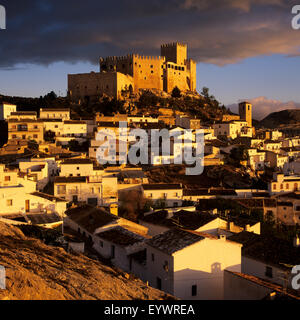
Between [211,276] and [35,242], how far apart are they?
19.5 ft

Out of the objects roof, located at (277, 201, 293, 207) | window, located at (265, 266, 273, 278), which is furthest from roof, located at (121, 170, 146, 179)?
window, located at (265, 266, 273, 278)

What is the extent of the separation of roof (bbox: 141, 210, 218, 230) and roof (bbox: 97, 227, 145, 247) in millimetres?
2818

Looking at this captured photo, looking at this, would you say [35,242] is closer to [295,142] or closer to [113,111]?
[113,111]

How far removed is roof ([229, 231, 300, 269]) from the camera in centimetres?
1597

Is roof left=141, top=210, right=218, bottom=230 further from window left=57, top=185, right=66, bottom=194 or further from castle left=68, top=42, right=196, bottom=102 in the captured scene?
castle left=68, top=42, right=196, bottom=102

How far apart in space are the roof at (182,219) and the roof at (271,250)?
67.0 inches

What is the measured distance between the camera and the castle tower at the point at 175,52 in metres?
75.2

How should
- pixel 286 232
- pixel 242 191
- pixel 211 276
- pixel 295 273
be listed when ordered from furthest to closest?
pixel 242 191 → pixel 286 232 → pixel 295 273 → pixel 211 276

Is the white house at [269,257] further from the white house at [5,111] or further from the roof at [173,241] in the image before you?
the white house at [5,111]

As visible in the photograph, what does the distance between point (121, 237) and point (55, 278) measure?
29.6ft

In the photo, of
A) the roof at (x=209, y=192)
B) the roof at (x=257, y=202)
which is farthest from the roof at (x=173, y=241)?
the roof at (x=209, y=192)

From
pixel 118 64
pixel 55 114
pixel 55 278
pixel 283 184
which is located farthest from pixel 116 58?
pixel 55 278

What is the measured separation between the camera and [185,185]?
35.2m
